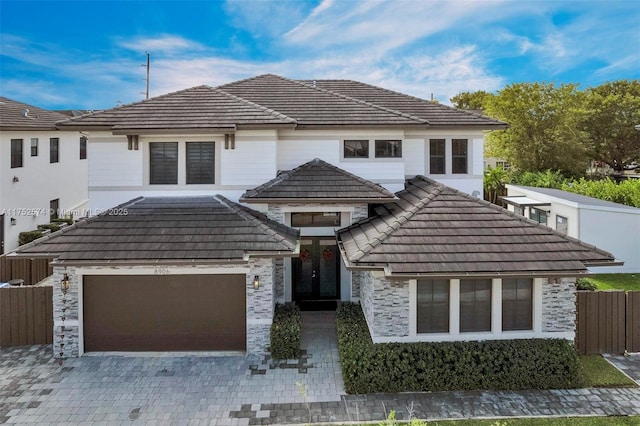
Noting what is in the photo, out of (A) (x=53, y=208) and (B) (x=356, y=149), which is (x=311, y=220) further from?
(A) (x=53, y=208)

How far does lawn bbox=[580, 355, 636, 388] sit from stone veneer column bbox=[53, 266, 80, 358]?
487 inches

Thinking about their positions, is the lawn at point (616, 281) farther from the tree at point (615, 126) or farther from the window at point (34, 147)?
the tree at point (615, 126)

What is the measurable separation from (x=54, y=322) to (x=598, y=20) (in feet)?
90.6

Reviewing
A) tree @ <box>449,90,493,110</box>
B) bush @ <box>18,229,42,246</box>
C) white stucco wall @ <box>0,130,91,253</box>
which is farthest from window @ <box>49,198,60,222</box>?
tree @ <box>449,90,493,110</box>

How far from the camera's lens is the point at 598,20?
874 inches

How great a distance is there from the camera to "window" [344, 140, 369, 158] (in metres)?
14.8

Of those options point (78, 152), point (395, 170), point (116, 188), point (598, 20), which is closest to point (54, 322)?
point (116, 188)

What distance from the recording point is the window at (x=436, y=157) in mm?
16109

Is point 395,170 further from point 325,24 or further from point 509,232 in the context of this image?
point 325,24

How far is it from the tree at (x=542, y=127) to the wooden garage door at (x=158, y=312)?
3275 cm

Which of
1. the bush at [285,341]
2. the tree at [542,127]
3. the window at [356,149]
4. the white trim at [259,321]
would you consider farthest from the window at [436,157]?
the tree at [542,127]

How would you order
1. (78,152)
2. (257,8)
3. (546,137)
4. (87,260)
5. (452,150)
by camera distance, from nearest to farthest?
(87,260), (452,150), (257,8), (78,152), (546,137)

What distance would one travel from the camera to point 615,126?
43.8 meters

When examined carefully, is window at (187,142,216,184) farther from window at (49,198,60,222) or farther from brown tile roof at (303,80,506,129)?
window at (49,198,60,222)
